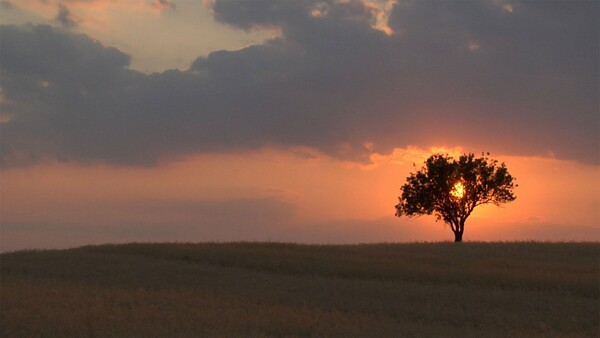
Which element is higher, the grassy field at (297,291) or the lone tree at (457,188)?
the lone tree at (457,188)

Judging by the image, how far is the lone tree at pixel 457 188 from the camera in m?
66.1

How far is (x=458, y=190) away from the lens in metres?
66.2

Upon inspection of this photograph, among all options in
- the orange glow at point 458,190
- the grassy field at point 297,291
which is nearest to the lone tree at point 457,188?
the orange glow at point 458,190

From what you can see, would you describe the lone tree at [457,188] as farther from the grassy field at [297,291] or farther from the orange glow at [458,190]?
the grassy field at [297,291]

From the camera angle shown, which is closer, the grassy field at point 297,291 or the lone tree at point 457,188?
the grassy field at point 297,291

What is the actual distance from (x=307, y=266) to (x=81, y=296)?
13823mm

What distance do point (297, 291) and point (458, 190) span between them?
125 feet

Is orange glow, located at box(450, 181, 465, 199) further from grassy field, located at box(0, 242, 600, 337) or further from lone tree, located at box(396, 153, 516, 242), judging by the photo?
grassy field, located at box(0, 242, 600, 337)

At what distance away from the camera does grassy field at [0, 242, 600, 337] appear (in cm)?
2302

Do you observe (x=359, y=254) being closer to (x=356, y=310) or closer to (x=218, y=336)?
(x=356, y=310)

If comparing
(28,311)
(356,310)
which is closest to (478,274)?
(356,310)

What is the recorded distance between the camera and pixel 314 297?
2995 centimetres

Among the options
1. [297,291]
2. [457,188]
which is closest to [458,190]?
[457,188]

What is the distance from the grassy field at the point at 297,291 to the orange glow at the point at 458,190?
17.1 meters
